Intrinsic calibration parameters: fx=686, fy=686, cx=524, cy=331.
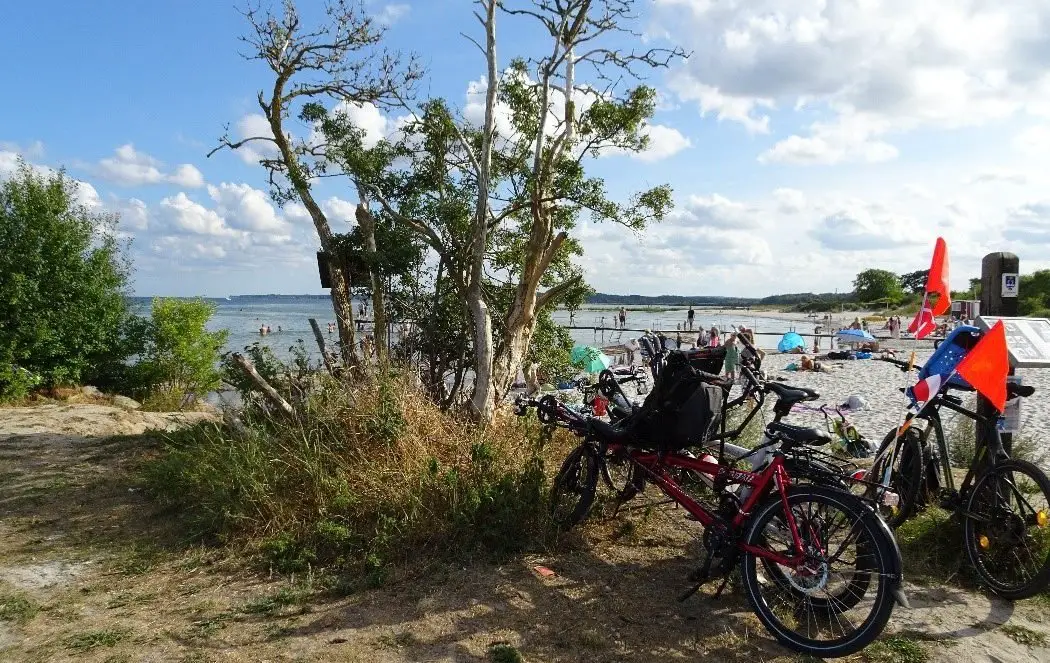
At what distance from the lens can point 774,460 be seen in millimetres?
3260

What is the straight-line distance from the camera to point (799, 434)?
10.8 ft

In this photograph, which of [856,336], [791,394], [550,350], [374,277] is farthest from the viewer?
[856,336]

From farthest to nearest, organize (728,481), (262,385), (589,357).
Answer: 1. (589,357)
2. (262,385)
3. (728,481)

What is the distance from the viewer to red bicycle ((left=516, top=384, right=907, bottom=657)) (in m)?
2.92

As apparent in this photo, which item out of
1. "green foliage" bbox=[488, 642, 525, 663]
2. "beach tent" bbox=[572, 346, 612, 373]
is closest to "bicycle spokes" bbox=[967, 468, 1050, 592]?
"green foliage" bbox=[488, 642, 525, 663]

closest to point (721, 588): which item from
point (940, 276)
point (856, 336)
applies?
point (940, 276)

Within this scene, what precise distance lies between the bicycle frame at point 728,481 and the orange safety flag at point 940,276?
2659mm

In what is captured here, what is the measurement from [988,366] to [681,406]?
165 cm

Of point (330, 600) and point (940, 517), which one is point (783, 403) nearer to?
point (940, 517)

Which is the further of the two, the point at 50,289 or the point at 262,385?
the point at 50,289

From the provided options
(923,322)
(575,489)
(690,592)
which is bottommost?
(690,592)

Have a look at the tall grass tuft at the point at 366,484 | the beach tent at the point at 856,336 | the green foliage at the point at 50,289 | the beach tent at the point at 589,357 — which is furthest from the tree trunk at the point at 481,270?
the beach tent at the point at 856,336

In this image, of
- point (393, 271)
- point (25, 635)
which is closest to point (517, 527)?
point (25, 635)

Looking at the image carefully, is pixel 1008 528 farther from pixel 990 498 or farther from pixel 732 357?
pixel 732 357
